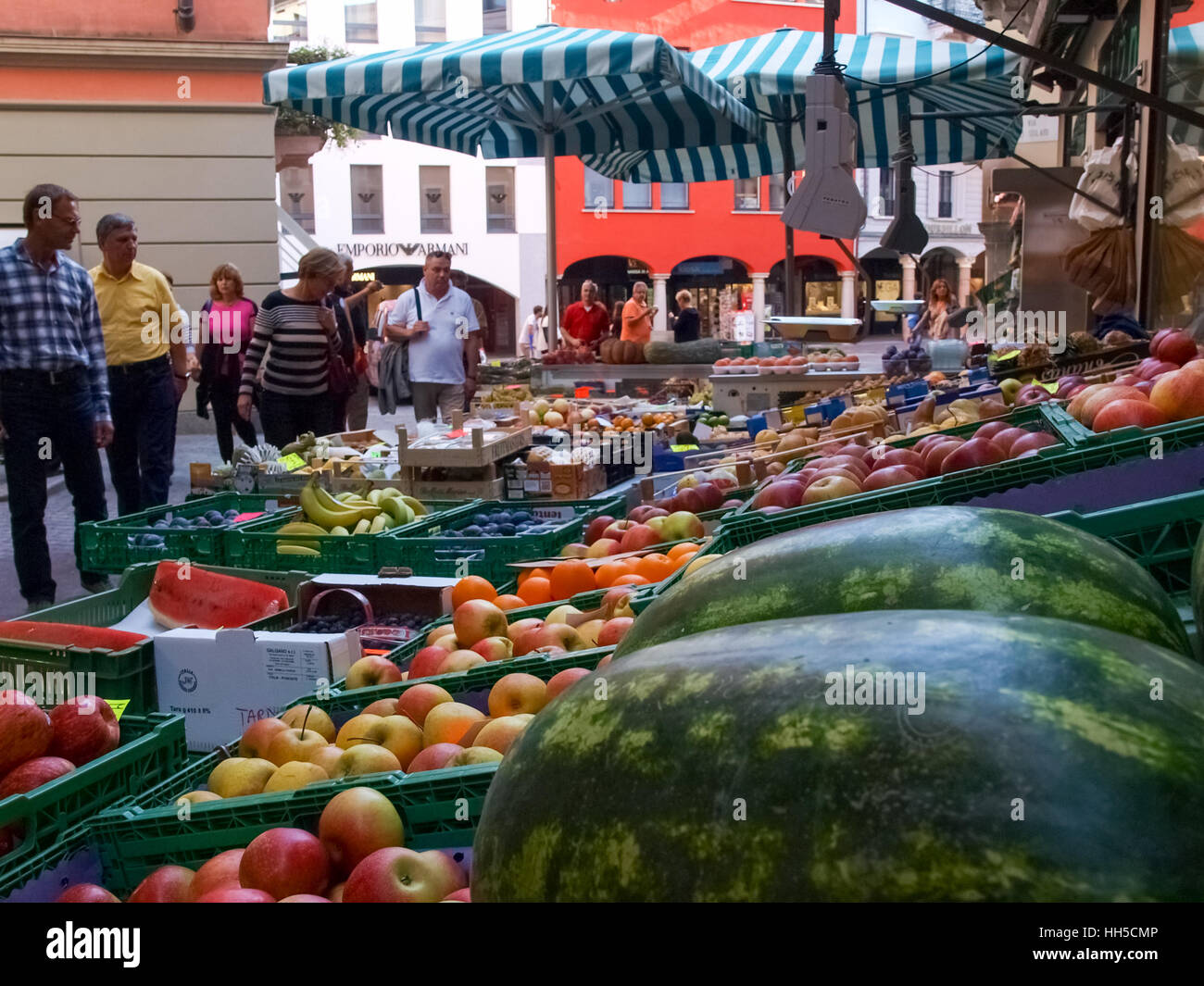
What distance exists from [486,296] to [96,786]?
122 ft

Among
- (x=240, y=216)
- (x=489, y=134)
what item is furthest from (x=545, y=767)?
(x=240, y=216)

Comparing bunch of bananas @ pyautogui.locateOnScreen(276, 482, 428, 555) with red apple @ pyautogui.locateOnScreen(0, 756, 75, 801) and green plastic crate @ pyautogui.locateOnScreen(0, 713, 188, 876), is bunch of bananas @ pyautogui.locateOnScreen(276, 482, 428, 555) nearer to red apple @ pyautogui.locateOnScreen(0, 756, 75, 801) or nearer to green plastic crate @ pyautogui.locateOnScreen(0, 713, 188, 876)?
green plastic crate @ pyautogui.locateOnScreen(0, 713, 188, 876)

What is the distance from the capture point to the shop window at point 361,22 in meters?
36.6

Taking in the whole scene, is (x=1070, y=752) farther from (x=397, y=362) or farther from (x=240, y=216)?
(x=240, y=216)

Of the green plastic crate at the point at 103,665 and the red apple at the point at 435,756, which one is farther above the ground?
the red apple at the point at 435,756

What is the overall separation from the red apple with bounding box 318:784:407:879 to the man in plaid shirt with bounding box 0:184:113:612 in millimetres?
4274

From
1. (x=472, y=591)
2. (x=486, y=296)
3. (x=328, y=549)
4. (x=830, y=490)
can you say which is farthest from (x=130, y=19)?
(x=486, y=296)

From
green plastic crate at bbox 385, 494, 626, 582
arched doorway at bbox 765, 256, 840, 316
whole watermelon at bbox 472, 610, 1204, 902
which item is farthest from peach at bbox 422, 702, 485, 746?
arched doorway at bbox 765, 256, 840, 316

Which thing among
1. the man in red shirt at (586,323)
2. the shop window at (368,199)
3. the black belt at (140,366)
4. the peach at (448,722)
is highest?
the shop window at (368,199)

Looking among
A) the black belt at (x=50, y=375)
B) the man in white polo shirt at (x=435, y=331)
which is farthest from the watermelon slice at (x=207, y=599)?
the man in white polo shirt at (x=435, y=331)

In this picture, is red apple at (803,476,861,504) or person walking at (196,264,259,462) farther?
person walking at (196,264,259,462)

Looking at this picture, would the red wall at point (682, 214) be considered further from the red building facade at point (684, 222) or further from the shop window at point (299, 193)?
the shop window at point (299, 193)

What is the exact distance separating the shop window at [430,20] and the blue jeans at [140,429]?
3242cm

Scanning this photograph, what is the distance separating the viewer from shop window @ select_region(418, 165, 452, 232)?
122 ft
